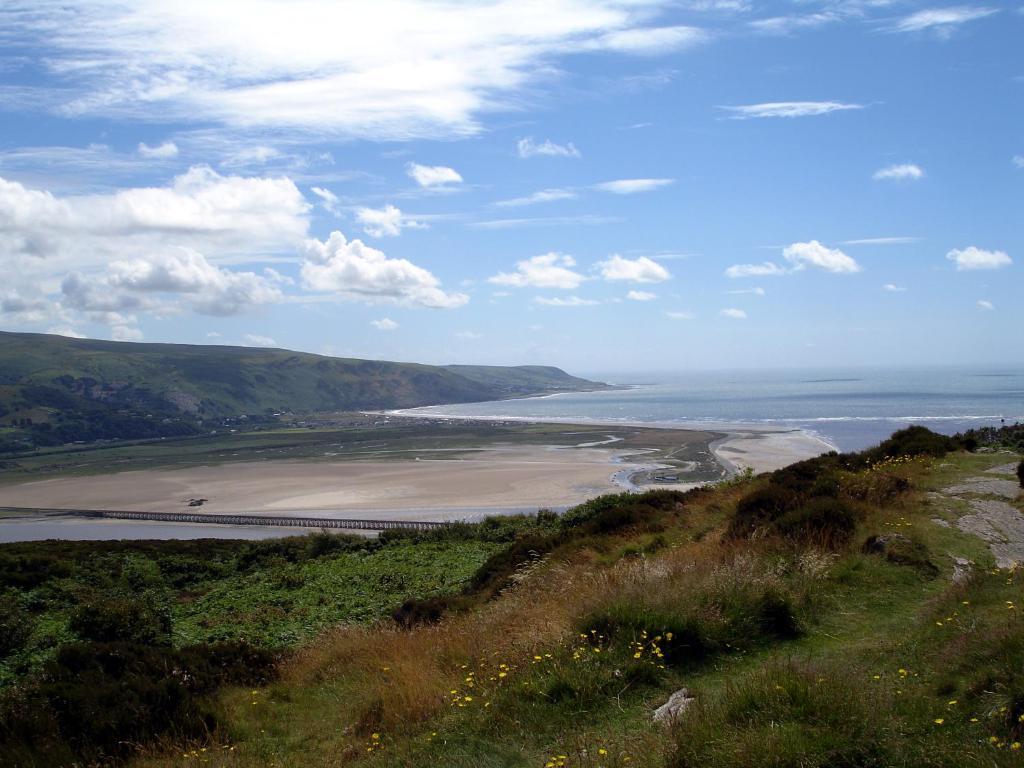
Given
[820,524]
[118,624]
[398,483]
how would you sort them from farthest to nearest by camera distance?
[398,483]
[118,624]
[820,524]

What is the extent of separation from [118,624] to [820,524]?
11505 millimetres

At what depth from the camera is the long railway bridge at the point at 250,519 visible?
42.3m

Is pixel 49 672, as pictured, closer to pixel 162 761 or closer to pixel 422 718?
pixel 162 761

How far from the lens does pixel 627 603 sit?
750 centimetres

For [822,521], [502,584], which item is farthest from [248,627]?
[822,521]

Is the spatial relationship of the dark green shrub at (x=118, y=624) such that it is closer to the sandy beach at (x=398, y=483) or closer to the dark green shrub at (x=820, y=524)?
the dark green shrub at (x=820, y=524)

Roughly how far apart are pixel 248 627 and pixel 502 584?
4854 millimetres

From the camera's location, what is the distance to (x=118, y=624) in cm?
1222

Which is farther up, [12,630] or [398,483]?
[12,630]

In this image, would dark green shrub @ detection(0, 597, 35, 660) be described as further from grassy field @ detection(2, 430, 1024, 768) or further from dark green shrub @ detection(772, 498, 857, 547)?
dark green shrub @ detection(772, 498, 857, 547)

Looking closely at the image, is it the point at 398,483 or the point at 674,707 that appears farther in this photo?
the point at 398,483

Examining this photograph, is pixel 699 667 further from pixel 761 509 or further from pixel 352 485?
pixel 352 485

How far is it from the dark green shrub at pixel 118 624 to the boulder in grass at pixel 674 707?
30.0 feet

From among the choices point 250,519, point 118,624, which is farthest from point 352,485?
point 118,624
